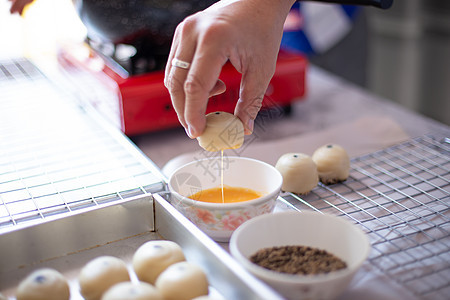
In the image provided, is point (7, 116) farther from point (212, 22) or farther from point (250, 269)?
point (250, 269)

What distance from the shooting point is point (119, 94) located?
125 centimetres

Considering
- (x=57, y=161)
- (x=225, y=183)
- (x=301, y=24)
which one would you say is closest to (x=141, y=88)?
(x=57, y=161)

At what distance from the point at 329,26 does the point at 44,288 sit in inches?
64.2

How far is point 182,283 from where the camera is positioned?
25.8 inches

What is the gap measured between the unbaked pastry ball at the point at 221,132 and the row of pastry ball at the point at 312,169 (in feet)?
0.55

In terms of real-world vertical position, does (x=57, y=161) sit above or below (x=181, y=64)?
below

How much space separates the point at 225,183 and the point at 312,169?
0.17 meters

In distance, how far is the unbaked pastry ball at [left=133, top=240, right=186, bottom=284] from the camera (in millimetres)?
714

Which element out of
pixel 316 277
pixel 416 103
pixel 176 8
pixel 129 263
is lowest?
pixel 416 103

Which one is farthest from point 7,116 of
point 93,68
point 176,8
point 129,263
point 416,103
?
point 416,103


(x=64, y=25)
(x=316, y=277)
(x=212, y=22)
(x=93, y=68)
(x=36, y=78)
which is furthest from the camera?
(x=64, y=25)

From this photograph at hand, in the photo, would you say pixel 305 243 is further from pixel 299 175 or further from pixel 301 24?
pixel 301 24

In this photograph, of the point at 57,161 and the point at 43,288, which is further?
the point at 57,161

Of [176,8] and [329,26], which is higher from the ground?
[176,8]
